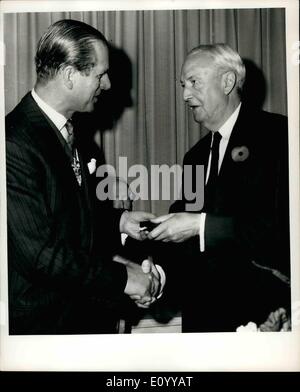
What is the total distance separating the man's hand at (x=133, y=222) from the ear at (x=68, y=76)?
1.58ft

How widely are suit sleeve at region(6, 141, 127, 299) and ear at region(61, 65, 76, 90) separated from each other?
0.26 meters

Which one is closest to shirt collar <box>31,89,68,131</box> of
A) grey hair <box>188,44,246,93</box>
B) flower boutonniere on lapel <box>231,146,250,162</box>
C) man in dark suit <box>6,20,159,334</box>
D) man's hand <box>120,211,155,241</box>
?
man in dark suit <box>6,20,159,334</box>

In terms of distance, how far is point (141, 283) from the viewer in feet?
7.32

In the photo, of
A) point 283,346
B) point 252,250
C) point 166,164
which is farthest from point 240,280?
point 166,164

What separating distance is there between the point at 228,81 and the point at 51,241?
0.82 metres

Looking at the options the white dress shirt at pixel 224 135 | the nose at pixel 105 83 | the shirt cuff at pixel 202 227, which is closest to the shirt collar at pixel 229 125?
the white dress shirt at pixel 224 135

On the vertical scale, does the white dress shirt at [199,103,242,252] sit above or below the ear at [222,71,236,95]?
below

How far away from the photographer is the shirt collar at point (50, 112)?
7.19 feet

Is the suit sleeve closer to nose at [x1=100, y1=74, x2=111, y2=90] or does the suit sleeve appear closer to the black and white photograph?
the black and white photograph

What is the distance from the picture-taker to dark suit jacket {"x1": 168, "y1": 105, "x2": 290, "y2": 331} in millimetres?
2223

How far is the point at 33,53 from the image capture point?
7.25 ft

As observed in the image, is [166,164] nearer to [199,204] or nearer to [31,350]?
[199,204]

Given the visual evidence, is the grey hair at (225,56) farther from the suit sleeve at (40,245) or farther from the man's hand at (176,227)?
the suit sleeve at (40,245)

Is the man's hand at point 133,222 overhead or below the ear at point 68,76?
below
